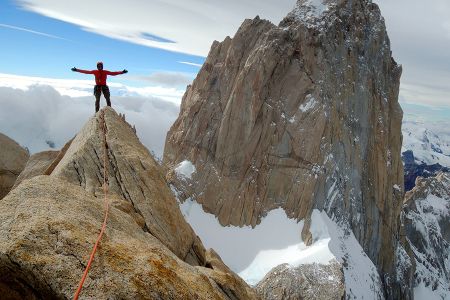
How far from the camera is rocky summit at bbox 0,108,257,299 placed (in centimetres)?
715

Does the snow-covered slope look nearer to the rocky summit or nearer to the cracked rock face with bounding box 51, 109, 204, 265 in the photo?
the cracked rock face with bounding box 51, 109, 204, 265

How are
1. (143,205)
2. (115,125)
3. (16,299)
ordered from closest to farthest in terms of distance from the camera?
(16,299)
(143,205)
(115,125)

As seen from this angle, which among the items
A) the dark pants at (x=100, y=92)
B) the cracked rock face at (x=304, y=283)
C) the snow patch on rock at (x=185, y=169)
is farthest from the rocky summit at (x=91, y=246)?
the snow patch on rock at (x=185, y=169)

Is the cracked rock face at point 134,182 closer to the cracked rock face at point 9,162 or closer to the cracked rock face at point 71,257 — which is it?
the cracked rock face at point 71,257

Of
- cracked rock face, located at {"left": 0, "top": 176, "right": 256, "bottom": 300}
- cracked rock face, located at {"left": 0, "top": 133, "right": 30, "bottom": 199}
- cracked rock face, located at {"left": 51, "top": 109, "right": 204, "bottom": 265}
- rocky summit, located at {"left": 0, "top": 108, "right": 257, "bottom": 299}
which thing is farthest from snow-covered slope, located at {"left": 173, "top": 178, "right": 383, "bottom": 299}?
cracked rock face, located at {"left": 0, "top": 176, "right": 256, "bottom": 300}

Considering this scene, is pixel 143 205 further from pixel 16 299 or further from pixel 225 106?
pixel 225 106

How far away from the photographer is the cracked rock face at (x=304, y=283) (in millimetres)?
54969

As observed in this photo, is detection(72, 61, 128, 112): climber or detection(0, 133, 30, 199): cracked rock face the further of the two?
detection(0, 133, 30, 199): cracked rock face

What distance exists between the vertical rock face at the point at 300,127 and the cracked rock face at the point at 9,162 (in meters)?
56.3

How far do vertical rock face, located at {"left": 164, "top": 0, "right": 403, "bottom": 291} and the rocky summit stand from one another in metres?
68.1

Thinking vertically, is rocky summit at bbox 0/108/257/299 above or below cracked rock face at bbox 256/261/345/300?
above

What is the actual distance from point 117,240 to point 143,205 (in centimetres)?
546

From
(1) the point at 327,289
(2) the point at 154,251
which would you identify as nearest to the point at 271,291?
(1) the point at 327,289

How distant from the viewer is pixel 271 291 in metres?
56.8
